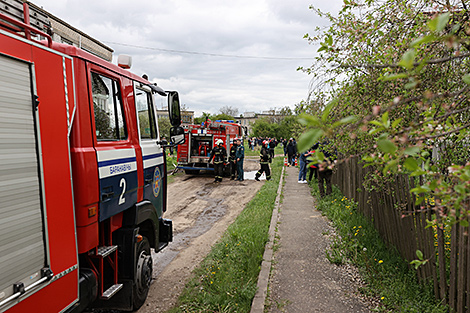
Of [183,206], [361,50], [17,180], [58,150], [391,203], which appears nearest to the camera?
[17,180]

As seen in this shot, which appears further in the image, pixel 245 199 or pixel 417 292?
pixel 245 199

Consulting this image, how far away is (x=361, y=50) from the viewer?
3564 mm

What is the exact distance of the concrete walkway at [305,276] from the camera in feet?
12.8

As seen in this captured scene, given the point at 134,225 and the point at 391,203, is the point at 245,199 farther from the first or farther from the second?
the point at 134,225

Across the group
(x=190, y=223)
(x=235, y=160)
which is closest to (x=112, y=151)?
(x=190, y=223)

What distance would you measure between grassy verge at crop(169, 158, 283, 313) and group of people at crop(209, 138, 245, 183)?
7587mm

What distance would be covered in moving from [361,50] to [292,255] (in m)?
3.42

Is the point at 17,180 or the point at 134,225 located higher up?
the point at 17,180

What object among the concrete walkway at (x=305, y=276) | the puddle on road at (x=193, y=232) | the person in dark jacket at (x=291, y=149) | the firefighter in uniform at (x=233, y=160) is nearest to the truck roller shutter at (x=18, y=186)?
the concrete walkway at (x=305, y=276)

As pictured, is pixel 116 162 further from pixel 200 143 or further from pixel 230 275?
pixel 200 143

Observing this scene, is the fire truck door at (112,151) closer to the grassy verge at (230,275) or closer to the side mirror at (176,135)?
the side mirror at (176,135)

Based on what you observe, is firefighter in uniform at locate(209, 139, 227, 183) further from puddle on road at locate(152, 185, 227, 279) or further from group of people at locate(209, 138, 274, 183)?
puddle on road at locate(152, 185, 227, 279)

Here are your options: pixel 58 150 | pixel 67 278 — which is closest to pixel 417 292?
pixel 67 278

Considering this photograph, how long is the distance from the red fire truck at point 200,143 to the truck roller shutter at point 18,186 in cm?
1299
